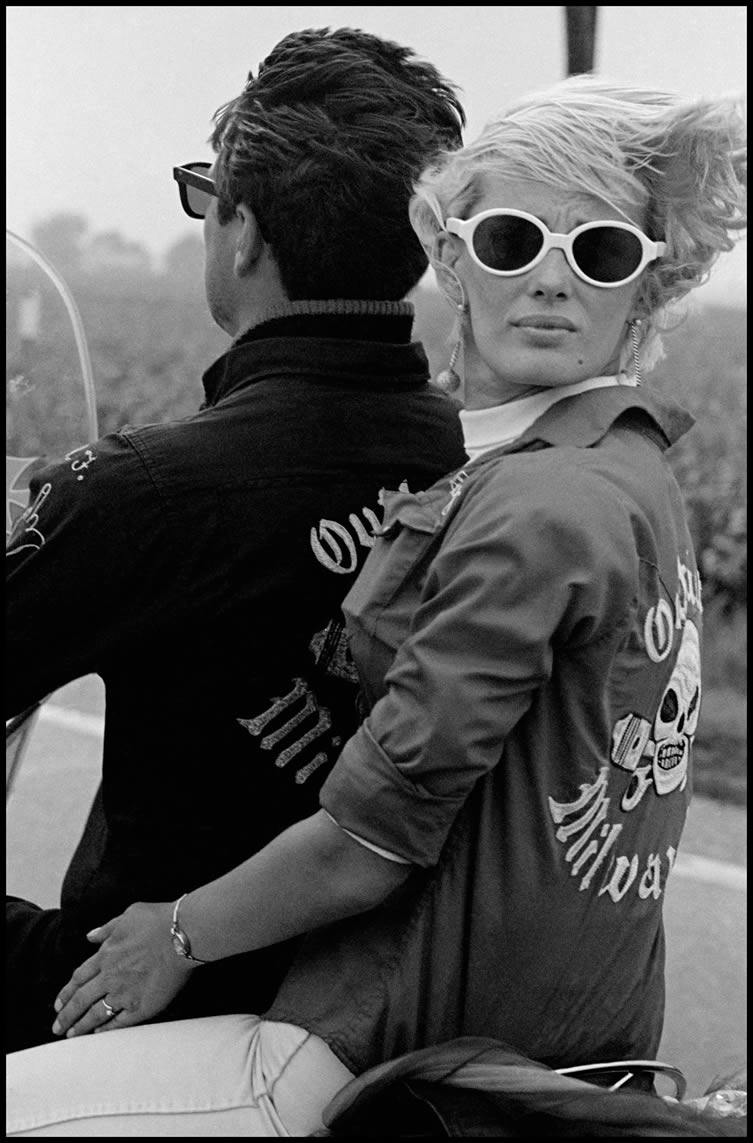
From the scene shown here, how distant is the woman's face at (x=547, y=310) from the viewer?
4.54 feet

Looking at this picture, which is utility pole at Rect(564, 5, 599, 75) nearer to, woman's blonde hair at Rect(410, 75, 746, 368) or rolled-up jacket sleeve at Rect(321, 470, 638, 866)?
woman's blonde hair at Rect(410, 75, 746, 368)

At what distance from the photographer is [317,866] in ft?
4.21

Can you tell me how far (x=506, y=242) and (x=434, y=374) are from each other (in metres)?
3.59

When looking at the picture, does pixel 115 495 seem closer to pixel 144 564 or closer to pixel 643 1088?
pixel 144 564

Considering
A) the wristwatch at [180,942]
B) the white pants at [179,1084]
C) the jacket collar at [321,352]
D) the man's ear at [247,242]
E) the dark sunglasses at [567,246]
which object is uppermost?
the dark sunglasses at [567,246]

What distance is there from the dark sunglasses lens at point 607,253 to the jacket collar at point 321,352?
13.6 inches

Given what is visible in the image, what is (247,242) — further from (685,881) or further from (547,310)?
(685,881)

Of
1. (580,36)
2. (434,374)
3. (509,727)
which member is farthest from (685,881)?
(509,727)

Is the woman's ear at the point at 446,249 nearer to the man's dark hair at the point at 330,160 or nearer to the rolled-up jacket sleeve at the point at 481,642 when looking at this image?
the man's dark hair at the point at 330,160

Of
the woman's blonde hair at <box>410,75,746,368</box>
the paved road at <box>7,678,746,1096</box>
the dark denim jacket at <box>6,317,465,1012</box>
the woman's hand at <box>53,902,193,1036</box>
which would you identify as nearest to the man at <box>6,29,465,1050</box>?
the dark denim jacket at <box>6,317,465,1012</box>

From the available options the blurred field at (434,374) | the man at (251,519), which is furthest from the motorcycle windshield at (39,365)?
the man at (251,519)

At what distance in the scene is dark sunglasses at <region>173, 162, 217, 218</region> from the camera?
1779 mm

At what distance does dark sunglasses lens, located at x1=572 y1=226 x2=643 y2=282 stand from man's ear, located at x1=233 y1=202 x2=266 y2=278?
0.42m

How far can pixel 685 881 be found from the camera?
13.8 ft
